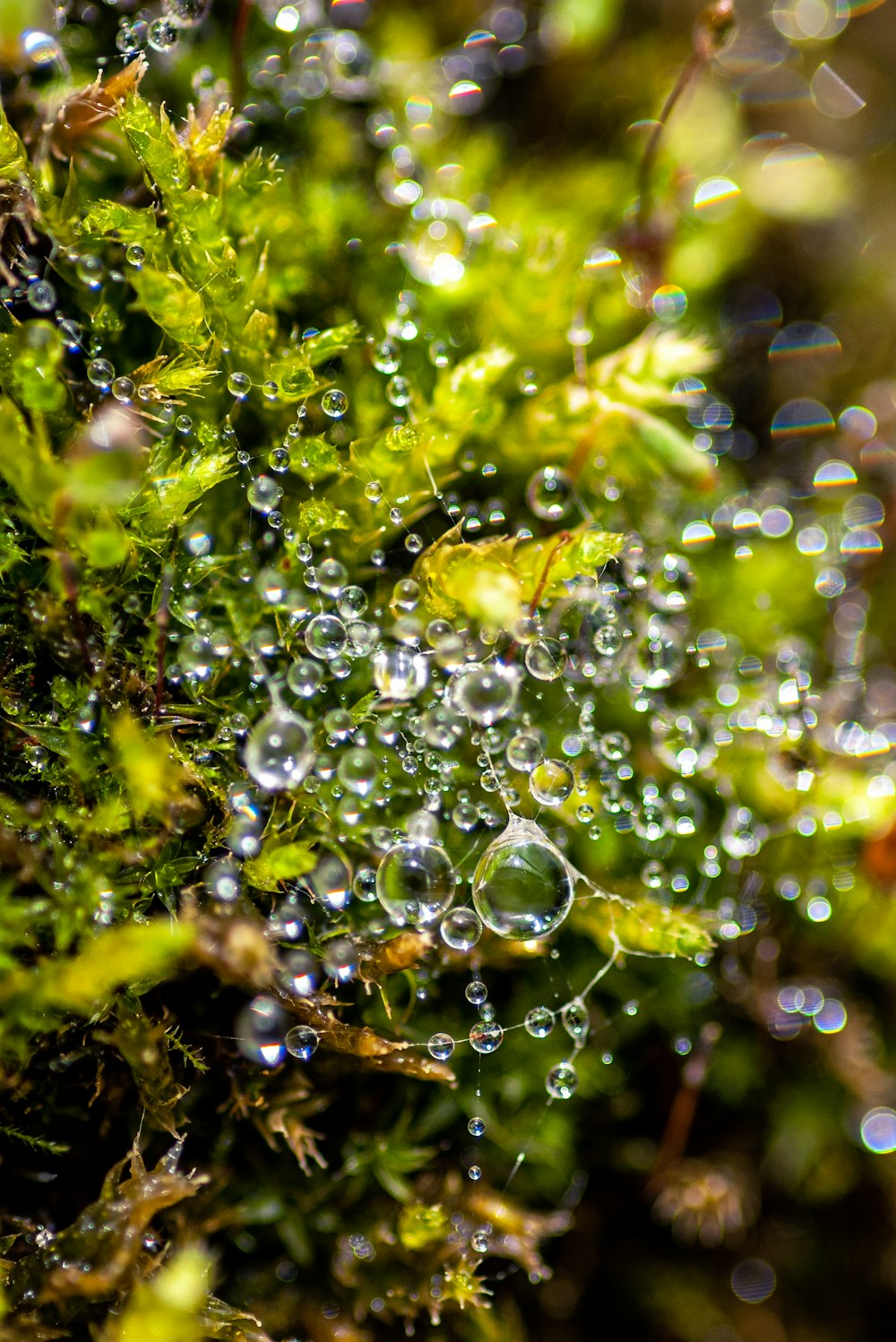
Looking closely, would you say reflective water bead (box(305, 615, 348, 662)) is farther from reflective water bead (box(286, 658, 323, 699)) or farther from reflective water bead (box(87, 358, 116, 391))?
reflective water bead (box(87, 358, 116, 391))

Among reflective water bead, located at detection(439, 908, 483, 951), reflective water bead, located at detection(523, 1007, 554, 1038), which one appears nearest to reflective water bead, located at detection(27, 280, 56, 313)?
reflective water bead, located at detection(439, 908, 483, 951)

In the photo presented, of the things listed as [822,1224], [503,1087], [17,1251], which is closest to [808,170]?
[503,1087]

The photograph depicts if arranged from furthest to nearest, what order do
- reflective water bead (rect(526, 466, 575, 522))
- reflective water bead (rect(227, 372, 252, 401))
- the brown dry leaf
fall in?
reflective water bead (rect(526, 466, 575, 522)), reflective water bead (rect(227, 372, 252, 401)), the brown dry leaf

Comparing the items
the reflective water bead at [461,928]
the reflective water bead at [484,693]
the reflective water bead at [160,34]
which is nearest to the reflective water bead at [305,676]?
the reflective water bead at [484,693]

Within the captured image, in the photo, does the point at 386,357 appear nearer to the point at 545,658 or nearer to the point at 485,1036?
the point at 545,658

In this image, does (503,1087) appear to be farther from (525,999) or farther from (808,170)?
(808,170)

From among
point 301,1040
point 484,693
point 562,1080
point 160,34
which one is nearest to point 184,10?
point 160,34
